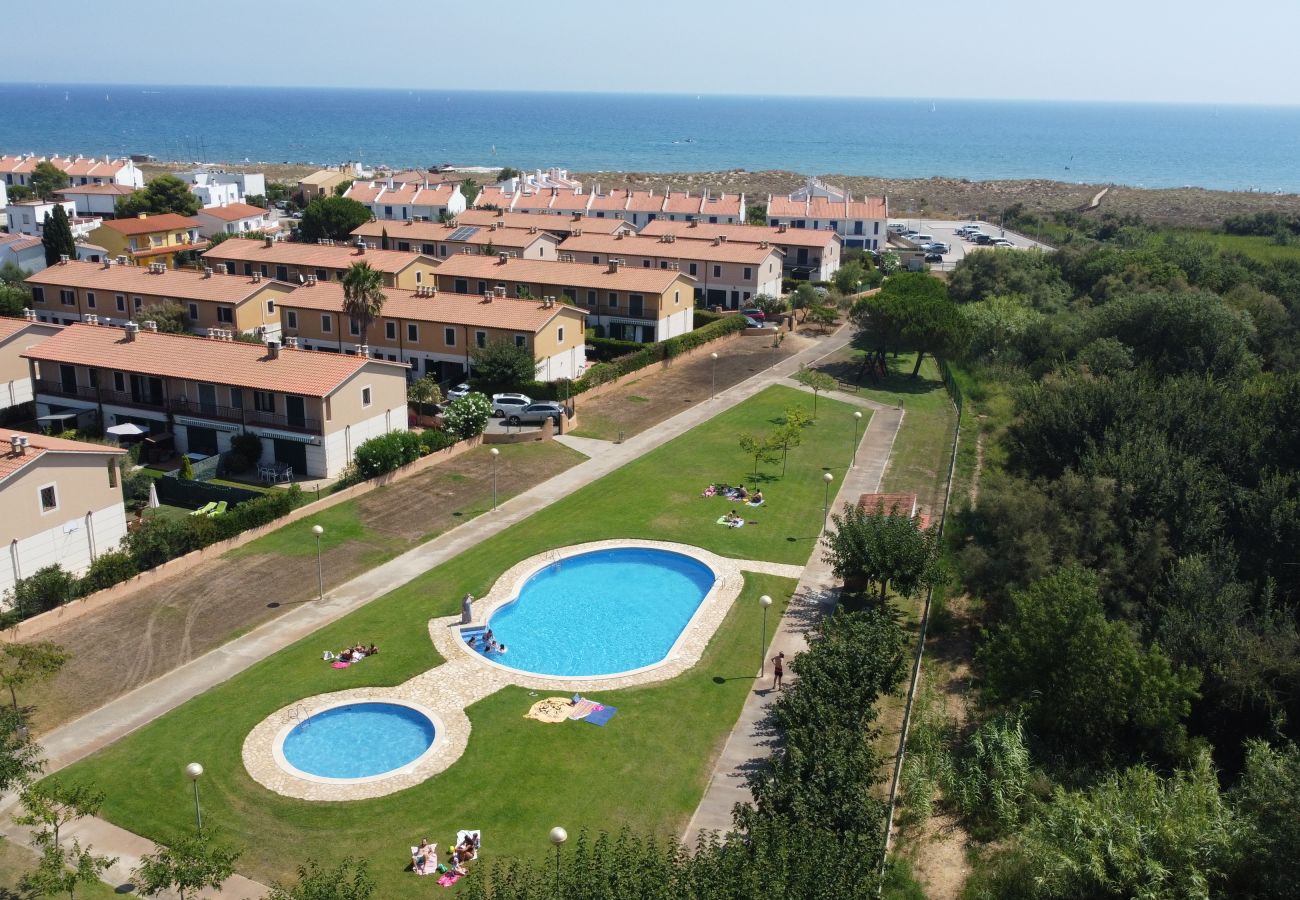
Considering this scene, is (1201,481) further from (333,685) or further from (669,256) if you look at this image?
(669,256)

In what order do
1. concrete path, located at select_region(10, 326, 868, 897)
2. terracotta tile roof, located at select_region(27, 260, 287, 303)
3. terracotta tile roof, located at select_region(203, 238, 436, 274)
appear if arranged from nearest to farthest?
concrete path, located at select_region(10, 326, 868, 897), terracotta tile roof, located at select_region(27, 260, 287, 303), terracotta tile roof, located at select_region(203, 238, 436, 274)

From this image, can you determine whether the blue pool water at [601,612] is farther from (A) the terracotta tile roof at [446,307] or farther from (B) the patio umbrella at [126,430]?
(A) the terracotta tile roof at [446,307]

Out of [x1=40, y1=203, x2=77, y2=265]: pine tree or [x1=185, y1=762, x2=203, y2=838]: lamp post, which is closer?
[x1=185, y1=762, x2=203, y2=838]: lamp post

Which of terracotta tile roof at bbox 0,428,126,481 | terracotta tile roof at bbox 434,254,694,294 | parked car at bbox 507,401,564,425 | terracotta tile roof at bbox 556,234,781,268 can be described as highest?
terracotta tile roof at bbox 556,234,781,268

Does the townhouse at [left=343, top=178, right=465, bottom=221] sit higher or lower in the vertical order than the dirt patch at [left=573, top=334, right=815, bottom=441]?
higher

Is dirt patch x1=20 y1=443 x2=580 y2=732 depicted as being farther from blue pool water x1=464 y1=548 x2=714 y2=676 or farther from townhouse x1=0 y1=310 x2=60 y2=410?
townhouse x1=0 y1=310 x2=60 y2=410

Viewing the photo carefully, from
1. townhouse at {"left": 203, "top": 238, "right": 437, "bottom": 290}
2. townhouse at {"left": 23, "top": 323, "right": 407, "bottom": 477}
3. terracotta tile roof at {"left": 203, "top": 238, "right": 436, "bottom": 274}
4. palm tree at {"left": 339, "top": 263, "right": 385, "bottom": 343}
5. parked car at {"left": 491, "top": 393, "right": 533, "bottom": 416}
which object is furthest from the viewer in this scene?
terracotta tile roof at {"left": 203, "top": 238, "right": 436, "bottom": 274}

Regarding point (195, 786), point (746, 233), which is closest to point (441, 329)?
point (195, 786)

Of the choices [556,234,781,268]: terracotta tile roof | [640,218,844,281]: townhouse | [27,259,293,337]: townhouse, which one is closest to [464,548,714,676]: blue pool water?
[27,259,293,337]: townhouse
